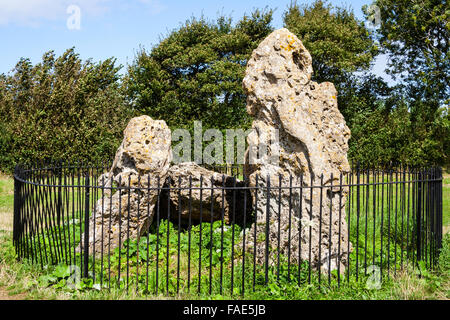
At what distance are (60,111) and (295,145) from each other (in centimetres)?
1819

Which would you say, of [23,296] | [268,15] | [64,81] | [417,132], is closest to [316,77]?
[268,15]

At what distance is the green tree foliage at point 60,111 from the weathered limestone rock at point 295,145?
1402cm

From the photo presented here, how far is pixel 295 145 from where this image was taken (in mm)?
6883

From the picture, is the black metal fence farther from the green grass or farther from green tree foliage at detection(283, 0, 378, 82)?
green tree foliage at detection(283, 0, 378, 82)

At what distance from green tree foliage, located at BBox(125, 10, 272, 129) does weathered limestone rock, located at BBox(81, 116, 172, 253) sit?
13.3 metres

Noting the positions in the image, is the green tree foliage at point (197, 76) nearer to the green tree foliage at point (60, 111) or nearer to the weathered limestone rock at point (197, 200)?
the green tree foliage at point (60, 111)

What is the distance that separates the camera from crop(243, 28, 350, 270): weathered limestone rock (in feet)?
22.0

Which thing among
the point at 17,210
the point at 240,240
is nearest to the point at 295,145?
the point at 240,240

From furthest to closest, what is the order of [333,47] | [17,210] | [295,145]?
1. [333,47]
2. [17,210]
3. [295,145]

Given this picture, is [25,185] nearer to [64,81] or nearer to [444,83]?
[64,81]

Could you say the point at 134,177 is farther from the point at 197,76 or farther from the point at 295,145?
the point at 197,76

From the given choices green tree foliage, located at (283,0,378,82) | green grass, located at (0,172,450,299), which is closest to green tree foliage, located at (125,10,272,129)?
green tree foliage, located at (283,0,378,82)

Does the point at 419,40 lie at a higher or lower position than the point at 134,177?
higher

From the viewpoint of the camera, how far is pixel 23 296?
583 centimetres
